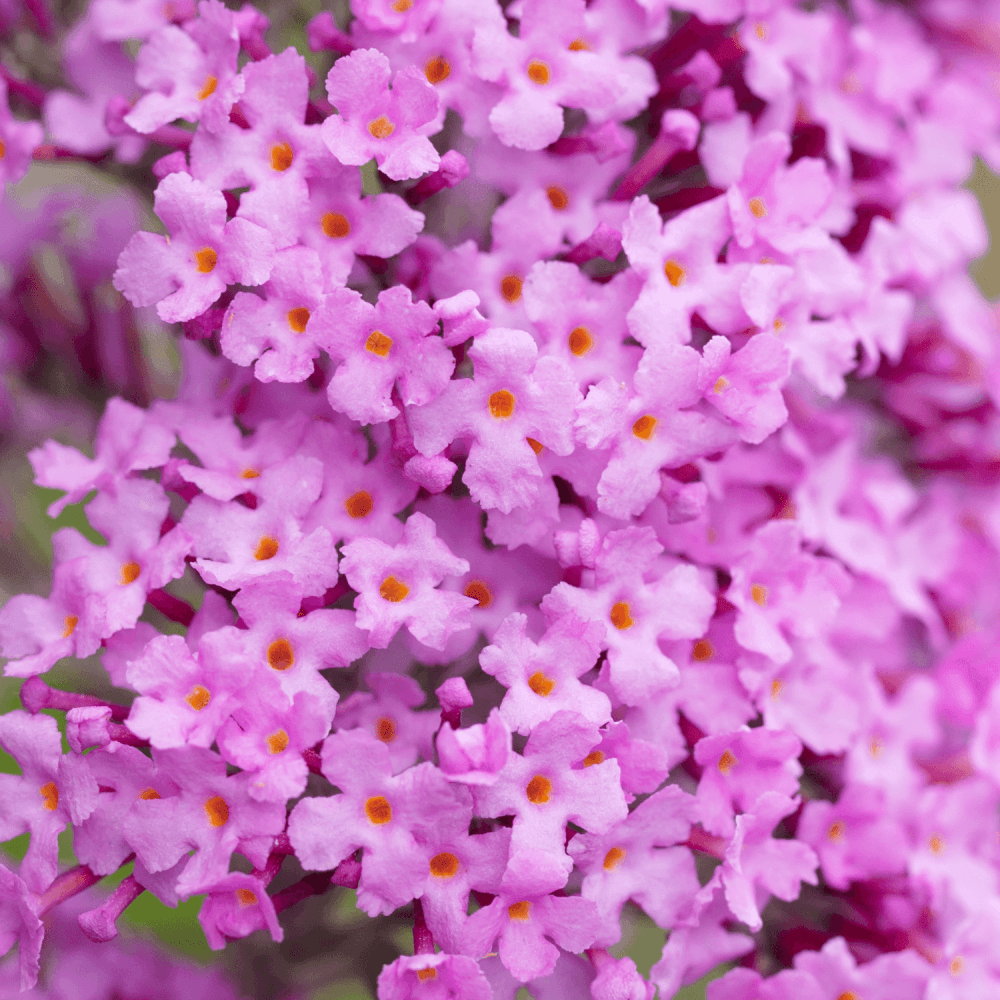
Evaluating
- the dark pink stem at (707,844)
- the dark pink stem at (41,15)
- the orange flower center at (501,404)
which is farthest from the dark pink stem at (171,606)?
the dark pink stem at (41,15)

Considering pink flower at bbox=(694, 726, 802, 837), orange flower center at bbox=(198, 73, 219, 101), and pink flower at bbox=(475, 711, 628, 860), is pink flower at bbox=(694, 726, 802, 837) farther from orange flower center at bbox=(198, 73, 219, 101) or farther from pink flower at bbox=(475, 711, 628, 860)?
orange flower center at bbox=(198, 73, 219, 101)

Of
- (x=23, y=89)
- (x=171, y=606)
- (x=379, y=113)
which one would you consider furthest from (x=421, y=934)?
(x=23, y=89)

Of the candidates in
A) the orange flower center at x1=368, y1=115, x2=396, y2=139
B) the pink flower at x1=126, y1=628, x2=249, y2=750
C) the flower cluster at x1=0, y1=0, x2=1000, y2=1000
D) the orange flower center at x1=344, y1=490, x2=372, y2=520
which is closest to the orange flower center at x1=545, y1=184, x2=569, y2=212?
the flower cluster at x1=0, y1=0, x2=1000, y2=1000

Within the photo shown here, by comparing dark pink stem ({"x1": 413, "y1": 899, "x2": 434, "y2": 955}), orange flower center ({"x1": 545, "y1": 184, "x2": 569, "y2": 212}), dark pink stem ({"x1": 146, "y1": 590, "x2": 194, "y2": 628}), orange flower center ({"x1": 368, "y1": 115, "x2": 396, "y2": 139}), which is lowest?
dark pink stem ({"x1": 413, "y1": 899, "x2": 434, "y2": 955})

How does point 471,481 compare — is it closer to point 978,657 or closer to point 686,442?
point 686,442

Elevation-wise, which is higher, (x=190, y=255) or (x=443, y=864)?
(x=190, y=255)

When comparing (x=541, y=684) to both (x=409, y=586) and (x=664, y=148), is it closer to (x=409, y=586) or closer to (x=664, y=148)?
(x=409, y=586)

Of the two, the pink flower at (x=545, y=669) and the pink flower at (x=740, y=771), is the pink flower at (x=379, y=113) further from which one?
the pink flower at (x=740, y=771)
